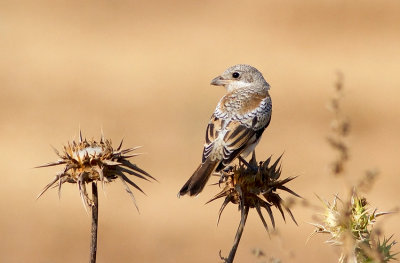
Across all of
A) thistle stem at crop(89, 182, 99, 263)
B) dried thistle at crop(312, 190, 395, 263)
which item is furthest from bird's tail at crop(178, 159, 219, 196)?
dried thistle at crop(312, 190, 395, 263)

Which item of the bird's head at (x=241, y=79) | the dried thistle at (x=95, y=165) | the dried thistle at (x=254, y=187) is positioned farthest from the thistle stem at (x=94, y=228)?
the bird's head at (x=241, y=79)

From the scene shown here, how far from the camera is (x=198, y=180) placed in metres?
7.30

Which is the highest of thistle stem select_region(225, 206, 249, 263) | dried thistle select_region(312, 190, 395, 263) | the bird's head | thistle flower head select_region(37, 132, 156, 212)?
the bird's head

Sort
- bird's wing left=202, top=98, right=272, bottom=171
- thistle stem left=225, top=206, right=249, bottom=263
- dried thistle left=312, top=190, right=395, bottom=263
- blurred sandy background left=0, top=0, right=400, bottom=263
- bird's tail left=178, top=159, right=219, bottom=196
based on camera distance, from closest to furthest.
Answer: dried thistle left=312, top=190, right=395, bottom=263 < thistle stem left=225, top=206, right=249, bottom=263 < bird's tail left=178, top=159, right=219, bottom=196 < bird's wing left=202, top=98, right=272, bottom=171 < blurred sandy background left=0, top=0, right=400, bottom=263

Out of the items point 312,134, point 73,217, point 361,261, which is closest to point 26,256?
point 73,217

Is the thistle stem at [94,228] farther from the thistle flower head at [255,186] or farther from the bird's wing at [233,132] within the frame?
the bird's wing at [233,132]

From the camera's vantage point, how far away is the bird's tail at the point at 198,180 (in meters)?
7.18

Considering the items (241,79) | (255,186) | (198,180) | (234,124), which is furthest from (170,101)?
(255,186)

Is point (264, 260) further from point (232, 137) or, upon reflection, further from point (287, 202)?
point (232, 137)

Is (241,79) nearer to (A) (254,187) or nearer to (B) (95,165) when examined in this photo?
(A) (254,187)

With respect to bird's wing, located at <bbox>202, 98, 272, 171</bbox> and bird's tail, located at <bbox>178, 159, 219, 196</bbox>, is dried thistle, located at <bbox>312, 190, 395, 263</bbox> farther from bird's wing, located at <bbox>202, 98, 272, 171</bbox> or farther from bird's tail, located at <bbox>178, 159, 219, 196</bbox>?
bird's wing, located at <bbox>202, 98, 272, 171</bbox>

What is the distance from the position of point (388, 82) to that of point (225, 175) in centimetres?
2105

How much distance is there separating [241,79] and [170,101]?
16.4 metres

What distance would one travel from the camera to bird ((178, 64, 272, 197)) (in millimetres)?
7719
